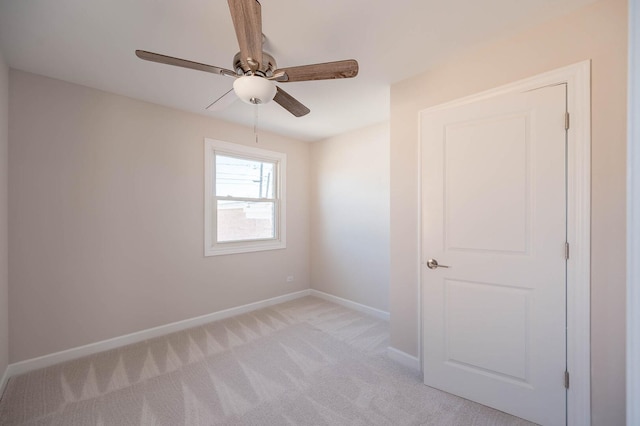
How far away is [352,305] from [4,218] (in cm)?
361

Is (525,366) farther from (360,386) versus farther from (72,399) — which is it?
(72,399)

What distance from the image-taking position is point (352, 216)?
385 centimetres

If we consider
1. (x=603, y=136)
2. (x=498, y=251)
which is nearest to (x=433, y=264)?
(x=498, y=251)

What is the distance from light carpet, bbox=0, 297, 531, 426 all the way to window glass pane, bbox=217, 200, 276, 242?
4.21ft

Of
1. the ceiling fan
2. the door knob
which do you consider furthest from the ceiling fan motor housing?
the door knob

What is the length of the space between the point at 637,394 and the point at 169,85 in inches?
135

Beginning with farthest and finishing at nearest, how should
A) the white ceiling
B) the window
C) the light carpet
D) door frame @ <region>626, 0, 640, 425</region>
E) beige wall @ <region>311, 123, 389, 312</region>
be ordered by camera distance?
beige wall @ <region>311, 123, 389, 312</region>
the window
the light carpet
the white ceiling
door frame @ <region>626, 0, 640, 425</region>

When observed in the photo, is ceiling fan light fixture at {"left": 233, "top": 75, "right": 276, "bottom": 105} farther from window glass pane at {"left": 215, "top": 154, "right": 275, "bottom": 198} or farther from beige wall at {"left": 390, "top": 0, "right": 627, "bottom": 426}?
window glass pane at {"left": 215, "top": 154, "right": 275, "bottom": 198}

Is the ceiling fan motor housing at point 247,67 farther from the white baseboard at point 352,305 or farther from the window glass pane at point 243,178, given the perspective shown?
the white baseboard at point 352,305

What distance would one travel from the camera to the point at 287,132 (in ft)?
12.7

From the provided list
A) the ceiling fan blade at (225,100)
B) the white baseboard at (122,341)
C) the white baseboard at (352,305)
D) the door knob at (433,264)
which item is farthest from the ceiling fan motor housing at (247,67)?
the white baseboard at (352,305)

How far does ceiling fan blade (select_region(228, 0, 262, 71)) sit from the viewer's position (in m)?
1.14

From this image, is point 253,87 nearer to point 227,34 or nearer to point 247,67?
point 247,67

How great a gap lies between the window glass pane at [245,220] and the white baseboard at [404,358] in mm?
2290
